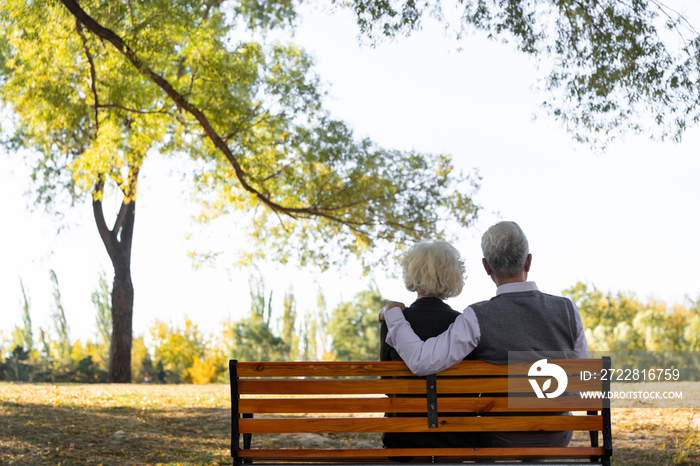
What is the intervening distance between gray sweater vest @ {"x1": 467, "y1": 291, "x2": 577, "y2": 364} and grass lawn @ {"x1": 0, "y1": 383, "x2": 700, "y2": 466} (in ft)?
10.2

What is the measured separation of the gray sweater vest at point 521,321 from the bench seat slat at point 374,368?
0.25ft

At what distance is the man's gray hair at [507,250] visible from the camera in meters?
2.51

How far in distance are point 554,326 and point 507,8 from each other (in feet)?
15.7

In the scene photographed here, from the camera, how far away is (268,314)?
1702cm

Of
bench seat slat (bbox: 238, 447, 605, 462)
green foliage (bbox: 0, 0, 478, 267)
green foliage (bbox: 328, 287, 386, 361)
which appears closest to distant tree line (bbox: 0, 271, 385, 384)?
green foliage (bbox: 328, 287, 386, 361)

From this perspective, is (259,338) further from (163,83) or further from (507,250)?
(507,250)

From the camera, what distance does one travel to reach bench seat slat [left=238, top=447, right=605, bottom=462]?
2488 millimetres

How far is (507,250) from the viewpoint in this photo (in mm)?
2523

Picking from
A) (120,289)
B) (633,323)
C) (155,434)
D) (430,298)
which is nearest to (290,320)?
(120,289)

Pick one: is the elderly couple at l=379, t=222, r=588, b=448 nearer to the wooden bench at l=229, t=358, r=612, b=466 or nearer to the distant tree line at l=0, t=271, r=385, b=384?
the wooden bench at l=229, t=358, r=612, b=466

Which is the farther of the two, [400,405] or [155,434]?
[155,434]

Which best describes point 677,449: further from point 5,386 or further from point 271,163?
point 5,386

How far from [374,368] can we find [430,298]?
1.28 ft

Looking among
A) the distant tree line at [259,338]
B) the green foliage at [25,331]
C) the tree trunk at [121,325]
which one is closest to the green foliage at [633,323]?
the distant tree line at [259,338]
